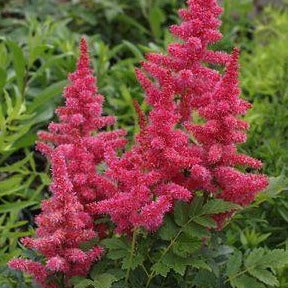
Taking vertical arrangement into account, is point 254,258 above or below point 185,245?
below

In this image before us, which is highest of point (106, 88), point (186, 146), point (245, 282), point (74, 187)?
point (186, 146)

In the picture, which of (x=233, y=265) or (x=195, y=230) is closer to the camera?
(x=195, y=230)

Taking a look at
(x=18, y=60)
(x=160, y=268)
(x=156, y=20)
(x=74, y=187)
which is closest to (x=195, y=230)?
(x=160, y=268)

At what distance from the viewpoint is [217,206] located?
6.93 ft

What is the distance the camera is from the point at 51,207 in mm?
2146

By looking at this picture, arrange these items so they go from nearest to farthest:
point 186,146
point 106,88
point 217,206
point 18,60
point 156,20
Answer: point 217,206 < point 186,146 < point 18,60 < point 106,88 < point 156,20

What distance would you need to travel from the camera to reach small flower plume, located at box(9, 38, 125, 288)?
6.91 ft

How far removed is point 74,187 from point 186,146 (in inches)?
14.7

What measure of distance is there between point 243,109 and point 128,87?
85.4 inches

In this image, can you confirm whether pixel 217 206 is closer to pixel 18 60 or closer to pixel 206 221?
pixel 206 221

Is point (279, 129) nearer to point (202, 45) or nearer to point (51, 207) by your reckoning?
point (202, 45)

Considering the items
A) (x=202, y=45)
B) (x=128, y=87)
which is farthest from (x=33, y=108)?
(x=202, y=45)

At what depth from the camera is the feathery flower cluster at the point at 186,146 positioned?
209cm

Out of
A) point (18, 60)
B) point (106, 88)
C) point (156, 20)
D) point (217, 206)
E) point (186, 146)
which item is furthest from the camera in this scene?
point (156, 20)
